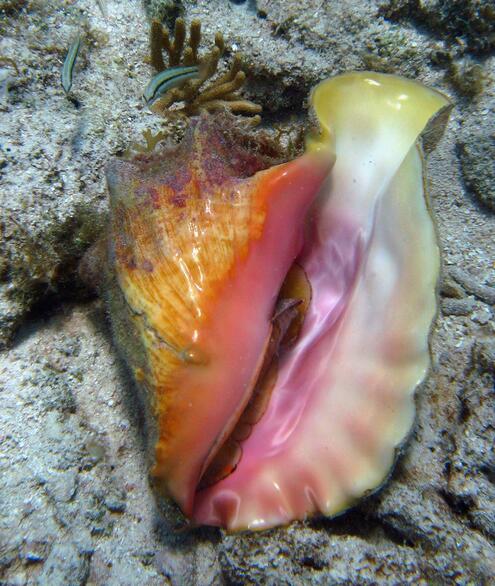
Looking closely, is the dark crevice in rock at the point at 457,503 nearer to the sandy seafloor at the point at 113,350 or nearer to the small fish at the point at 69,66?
the sandy seafloor at the point at 113,350

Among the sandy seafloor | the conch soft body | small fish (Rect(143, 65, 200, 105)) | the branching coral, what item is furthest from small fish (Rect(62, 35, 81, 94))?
the conch soft body

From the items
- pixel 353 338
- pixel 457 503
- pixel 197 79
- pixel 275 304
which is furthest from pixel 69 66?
pixel 457 503

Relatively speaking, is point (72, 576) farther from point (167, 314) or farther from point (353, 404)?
point (353, 404)

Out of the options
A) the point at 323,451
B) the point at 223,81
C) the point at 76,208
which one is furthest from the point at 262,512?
the point at 223,81

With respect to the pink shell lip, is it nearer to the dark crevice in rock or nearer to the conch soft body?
the conch soft body

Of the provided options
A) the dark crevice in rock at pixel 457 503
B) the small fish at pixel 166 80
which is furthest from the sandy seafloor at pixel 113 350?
the small fish at pixel 166 80

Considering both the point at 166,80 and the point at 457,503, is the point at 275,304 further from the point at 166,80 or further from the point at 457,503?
the point at 166,80
